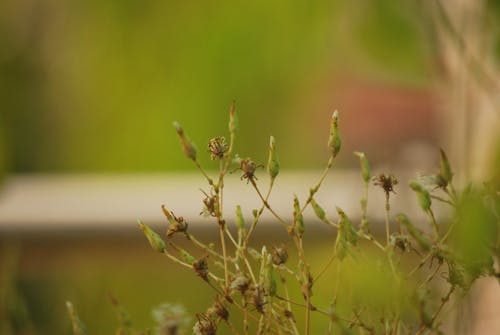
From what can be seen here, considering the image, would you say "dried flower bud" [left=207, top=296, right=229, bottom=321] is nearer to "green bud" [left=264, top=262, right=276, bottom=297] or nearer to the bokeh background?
"green bud" [left=264, top=262, right=276, bottom=297]

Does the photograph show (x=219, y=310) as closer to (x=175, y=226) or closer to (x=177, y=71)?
(x=175, y=226)

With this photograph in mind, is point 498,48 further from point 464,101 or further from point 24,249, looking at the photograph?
point 24,249

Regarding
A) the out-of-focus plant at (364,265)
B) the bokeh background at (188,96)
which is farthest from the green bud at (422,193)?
the bokeh background at (188,96)

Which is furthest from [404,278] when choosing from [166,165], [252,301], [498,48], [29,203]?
[166,165]

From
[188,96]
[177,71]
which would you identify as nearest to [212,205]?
[177,71]

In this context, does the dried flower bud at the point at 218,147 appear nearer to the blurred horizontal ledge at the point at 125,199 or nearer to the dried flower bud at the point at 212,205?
the dried flower bud at the point at 212,205

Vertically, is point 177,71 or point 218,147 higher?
point 177,71
